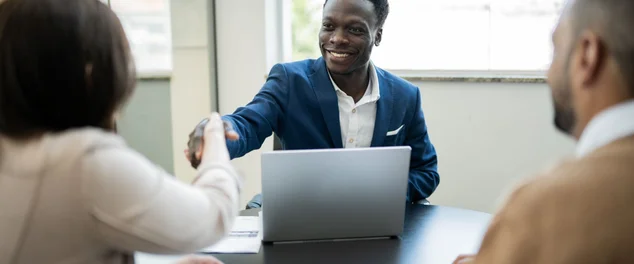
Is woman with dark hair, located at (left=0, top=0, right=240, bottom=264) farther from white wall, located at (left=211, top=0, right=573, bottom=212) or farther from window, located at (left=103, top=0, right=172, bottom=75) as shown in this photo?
white wall, located at (left=211, top=0, right=573, bottom=212)

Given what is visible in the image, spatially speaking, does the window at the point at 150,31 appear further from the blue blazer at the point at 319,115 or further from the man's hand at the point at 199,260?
the man's hand at the point at 199,260

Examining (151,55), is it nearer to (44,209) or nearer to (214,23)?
(214,23)

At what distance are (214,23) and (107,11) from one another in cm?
262

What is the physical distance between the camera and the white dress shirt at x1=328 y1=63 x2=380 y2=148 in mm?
2043

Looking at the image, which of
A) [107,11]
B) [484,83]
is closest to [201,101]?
[484,83]

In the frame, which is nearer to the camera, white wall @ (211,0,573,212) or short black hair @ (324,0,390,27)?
short black hair @ (324,0,390,27)

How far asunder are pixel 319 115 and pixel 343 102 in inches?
3.9

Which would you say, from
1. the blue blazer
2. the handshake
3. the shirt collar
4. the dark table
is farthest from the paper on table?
the shirt collar

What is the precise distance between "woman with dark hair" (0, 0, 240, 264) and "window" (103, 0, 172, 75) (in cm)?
208

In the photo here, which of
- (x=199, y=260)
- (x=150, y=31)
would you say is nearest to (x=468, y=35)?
(x=150, y=31)

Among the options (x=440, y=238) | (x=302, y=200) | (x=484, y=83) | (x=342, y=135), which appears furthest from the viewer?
(x=484, y=83)

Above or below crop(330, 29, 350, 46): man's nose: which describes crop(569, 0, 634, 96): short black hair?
above

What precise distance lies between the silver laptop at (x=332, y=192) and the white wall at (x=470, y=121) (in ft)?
5.85

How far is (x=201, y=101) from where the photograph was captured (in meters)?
3.50
